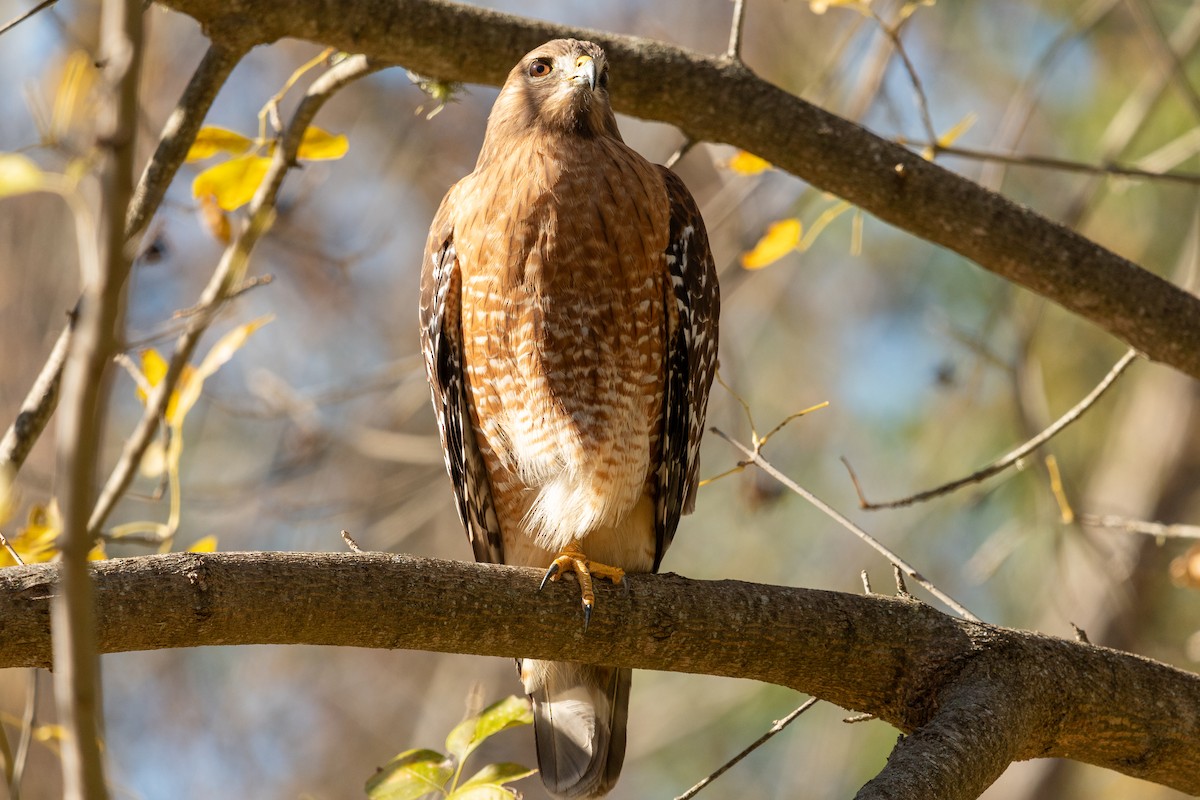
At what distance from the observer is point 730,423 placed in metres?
7.32

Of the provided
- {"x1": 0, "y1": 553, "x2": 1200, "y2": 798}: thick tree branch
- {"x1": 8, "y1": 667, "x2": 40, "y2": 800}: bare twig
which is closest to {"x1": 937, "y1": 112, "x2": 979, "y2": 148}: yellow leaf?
{"x1": 0, "y1": 553, "x2": 1200, "y2": 798}: thick tree branch

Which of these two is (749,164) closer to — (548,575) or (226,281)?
(548,575)

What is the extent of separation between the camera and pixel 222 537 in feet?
27.8

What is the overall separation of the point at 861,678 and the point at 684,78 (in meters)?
1.87

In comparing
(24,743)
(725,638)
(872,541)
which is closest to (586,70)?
(872,541)

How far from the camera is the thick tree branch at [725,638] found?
7.57ft

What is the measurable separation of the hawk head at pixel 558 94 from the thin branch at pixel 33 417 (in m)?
1.60


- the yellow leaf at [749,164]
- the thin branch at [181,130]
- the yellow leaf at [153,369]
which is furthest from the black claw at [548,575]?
the yellow leaf at [749,164]

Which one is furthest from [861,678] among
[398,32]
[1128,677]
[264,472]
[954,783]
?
[264,472]

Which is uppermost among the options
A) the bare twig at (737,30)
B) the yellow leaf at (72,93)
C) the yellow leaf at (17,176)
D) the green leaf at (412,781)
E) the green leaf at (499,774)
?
the bare twig at (737,30)

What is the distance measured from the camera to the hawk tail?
404 centimetres

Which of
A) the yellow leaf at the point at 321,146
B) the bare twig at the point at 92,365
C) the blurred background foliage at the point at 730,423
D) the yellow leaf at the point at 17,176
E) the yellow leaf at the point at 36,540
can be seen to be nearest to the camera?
the bare twig at the point at 92,365

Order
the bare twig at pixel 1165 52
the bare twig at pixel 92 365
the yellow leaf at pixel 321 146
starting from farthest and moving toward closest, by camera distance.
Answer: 1. the bare twig at pixel 1165 52
2. the yellow leaf at pixel 321 146
3. the bare twig at pixel 92 365

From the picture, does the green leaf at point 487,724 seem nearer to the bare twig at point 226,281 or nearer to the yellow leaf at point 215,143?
the bare twig at point 226,281
